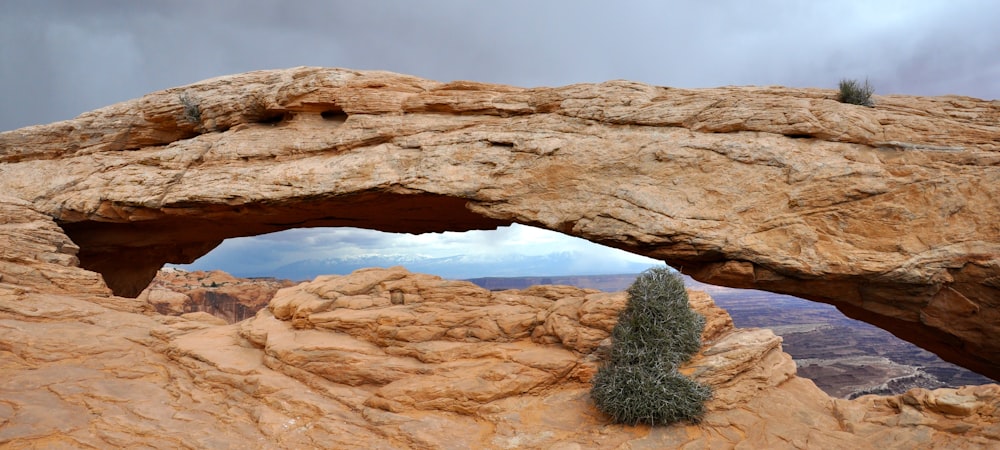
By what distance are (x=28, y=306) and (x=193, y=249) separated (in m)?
8.36

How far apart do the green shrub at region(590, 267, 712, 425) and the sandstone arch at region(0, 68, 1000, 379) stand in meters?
1.07

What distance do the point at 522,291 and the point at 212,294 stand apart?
26.2 metres

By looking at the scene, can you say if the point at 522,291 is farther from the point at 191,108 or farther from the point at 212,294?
the point at 212,294

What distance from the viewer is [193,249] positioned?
2083cm

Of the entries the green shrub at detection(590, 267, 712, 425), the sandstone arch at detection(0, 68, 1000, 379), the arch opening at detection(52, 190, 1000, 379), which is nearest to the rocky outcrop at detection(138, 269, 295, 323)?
the arch opening at detection(52, 190, 1000, 379)

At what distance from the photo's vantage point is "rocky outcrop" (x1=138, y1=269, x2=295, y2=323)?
2872cm

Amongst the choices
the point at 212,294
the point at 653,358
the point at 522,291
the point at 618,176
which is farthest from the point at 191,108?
the point at 212,294

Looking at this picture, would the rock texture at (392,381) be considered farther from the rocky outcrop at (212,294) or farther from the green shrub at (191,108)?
the rocky outcrop at (212,294)

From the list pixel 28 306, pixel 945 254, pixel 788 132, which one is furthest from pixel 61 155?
pixel 945 254

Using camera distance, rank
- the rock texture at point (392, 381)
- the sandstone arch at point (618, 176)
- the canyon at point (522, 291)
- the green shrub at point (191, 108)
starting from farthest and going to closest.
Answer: the green shrub at point (191, 108), the sandstone arch at point (618, 176), the canyon at point (522, 291), the rock texture at point (392, 381)

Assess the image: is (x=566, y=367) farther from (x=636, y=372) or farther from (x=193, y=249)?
(x=193, y=249)

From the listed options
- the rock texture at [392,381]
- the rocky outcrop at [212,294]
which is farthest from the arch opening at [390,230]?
the rocky outcrop at [212,294]

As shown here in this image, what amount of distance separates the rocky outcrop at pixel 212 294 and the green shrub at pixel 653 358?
26272 millimetres

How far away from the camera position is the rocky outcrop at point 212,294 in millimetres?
28719
